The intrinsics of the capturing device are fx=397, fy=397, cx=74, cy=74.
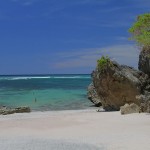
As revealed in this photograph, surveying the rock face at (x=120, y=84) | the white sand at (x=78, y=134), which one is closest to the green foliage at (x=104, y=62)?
the rock face at (x=120, y=84)

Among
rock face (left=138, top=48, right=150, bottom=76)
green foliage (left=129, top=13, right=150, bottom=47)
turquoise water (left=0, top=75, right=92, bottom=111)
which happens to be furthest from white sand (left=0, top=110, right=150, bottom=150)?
turquoise water (left=0, top=75, right=92, bottom=111)

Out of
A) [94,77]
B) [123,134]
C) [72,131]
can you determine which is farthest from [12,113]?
[123,134]

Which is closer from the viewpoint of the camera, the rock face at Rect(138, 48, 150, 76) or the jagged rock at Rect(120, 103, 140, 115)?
the jagged rock at Rect(120, 103, 140, 115)

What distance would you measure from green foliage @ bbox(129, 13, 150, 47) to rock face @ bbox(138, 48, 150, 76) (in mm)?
4597

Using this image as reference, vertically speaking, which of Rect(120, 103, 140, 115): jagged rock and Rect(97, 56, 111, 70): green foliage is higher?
Rect(97, 56, 111, 70): green foliage

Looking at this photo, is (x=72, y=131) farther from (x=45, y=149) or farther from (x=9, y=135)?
(x=45, y=149)

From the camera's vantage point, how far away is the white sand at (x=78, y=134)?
14.7 metres

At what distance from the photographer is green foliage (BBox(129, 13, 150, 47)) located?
78.8 ft

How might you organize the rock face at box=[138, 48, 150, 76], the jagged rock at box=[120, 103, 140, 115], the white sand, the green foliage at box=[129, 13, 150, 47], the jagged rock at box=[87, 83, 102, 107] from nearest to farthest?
the white sand
the green foliage at box=[129, 13, 150, 47]
the jagged rock at box=[120, 103, 140, 115]
the rock face at box=[138, 48, 150, 76]
the jagged rock at box=[87, 83, 102, 107]

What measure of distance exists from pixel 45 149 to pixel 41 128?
6.49 meters

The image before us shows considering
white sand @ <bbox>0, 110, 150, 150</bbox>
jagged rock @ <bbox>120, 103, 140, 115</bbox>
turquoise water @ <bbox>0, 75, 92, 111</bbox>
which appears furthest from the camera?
turquoise water @ <bbox>0, 75, 92, 111</bbox>

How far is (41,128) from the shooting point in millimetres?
20578

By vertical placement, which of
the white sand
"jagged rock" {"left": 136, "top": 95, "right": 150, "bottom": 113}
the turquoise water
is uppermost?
"jagged rock" {"left": 136, "top": 95, "right": 150, "bottom": 113}

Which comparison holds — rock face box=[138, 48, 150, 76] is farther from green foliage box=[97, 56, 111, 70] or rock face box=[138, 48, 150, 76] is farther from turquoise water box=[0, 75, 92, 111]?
turquoise water box=[0, 75, 92, 111]
